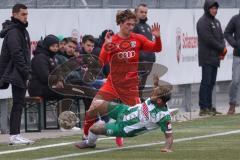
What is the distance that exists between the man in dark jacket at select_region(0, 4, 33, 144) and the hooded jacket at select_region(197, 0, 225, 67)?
5908mm

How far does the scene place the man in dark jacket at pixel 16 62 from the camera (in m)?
15.6

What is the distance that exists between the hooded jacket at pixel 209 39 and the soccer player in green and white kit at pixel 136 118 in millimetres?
7002

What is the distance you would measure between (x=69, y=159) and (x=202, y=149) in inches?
79.2

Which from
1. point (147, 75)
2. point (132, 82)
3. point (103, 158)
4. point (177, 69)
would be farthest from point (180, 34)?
point (103, 158)

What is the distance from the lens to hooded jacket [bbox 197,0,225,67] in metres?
20.8

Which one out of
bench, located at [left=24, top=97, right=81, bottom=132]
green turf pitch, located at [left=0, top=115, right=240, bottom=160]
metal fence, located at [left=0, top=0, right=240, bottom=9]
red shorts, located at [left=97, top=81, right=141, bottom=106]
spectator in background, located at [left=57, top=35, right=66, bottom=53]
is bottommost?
green turf pitch, located at [left=0, top=115, right=240, bottom=160]

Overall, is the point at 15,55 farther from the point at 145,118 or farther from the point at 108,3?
the point at 108,3

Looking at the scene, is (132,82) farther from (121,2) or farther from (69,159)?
(121,2)

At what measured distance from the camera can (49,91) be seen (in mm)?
18250

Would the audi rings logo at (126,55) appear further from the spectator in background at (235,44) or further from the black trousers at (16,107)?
Result: the spectator in background at (235,44)

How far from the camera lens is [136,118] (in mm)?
13781

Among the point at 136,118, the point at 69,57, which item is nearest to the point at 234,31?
the point at 69,57

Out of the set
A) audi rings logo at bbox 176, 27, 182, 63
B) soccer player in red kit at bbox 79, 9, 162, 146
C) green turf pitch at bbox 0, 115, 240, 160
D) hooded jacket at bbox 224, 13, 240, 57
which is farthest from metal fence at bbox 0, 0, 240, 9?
soccer player in red kit at bbox 79, 9, 162, 146

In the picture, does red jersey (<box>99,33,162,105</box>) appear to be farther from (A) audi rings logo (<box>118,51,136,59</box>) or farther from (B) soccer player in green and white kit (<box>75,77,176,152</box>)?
(B) soccer player in green and white kit (<box>75,77,176,152</box>)
